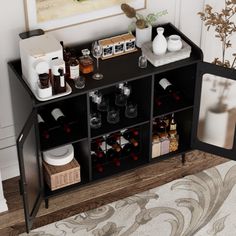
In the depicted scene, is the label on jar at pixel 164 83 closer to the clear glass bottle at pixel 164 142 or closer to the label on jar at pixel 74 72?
the clear glass bottle at pixel 164 142

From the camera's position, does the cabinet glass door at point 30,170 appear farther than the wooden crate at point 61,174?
No

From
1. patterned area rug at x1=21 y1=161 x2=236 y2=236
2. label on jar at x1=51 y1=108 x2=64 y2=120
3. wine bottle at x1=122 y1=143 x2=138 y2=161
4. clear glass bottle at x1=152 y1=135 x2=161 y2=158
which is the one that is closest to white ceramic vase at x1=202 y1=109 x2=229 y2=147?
patterned area rug at x1=21 y1=161 x2=236 y2=236

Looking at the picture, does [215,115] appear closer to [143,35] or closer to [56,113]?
[143,35]

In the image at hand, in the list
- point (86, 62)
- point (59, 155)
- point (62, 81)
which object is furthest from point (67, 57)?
point (59, 155)

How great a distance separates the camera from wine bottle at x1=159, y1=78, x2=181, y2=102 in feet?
12.9

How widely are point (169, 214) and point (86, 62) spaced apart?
1.08 meters

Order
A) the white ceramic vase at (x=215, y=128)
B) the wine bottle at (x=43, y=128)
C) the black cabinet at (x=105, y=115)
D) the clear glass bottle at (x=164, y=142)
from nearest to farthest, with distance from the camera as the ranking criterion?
the black cabinet at (x=105, y=115)
the wine bottle at (x=43, y=128)
the clear glass bottle at (x=164, y=142)
the white ceramic vase at (x=215, y=128)

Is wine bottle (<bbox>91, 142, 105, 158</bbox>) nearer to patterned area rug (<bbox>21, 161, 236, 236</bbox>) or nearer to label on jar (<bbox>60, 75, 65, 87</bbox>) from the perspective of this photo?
patterned area rug (<bbox>21, 161, 236, 236</bbox>)

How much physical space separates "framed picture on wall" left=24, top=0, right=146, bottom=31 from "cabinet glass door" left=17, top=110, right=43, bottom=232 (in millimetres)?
570

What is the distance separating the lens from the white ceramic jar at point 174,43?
3670mm

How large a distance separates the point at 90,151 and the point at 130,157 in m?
0.40

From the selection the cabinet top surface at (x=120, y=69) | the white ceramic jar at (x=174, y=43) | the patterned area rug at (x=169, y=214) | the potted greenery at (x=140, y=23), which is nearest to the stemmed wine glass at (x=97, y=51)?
the cabinet top surface at (x=120, y=69)

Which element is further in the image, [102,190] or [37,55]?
[102,190]

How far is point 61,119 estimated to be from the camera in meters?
3.68
